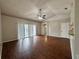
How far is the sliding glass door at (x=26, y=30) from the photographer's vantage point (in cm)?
865

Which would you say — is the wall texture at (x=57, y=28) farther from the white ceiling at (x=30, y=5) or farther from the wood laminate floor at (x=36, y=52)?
the wood laminate floor at (x=36, y=52)

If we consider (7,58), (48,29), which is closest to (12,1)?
(7,58)

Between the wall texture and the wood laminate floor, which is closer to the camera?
the wood laminate floor

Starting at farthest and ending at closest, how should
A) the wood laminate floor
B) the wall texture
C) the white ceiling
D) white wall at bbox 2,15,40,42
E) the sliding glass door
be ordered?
the wall texture, the sliding glass door, white wall at bbox 2,15,40,42, the white ceiling, the wood laminate floor

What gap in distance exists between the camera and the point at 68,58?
10.7 ft

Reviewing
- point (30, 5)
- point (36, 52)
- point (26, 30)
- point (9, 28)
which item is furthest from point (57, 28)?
point (36, 52)

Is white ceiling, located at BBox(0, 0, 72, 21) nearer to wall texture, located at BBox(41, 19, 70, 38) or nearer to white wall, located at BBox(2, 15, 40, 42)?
white wall, located at BBox(2, 15, 40, 42)

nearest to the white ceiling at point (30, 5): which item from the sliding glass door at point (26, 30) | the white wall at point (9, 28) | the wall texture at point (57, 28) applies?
the white wall at point (9, 28)

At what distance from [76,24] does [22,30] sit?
7721 millimetres

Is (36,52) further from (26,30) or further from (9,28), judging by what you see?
(26,30)

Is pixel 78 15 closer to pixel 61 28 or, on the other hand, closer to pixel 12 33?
→ pixel 12 33

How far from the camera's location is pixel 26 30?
Answer: 967 cm

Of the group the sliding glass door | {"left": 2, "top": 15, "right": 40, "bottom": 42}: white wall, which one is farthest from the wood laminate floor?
the sliding glass door

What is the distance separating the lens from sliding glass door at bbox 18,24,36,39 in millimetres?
8647
